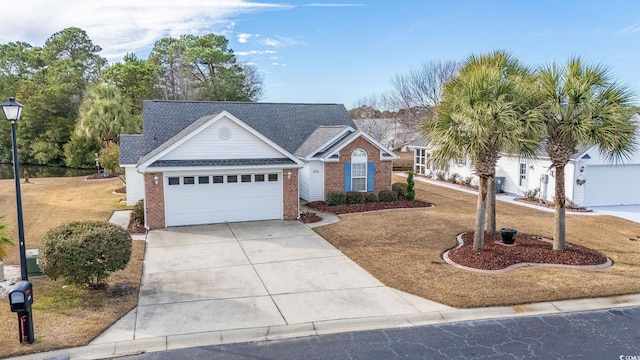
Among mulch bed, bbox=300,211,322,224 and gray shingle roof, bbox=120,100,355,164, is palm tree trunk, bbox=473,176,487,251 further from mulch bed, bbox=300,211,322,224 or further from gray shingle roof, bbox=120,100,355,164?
gray shingle roof, bbox=120,100,355,164

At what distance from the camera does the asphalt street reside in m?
6.98

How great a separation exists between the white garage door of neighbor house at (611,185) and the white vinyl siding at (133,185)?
21.8 meters

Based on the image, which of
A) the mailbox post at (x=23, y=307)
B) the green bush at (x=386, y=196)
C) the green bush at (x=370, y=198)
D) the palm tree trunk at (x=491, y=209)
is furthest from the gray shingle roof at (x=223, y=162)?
the mailbox post at (x=23, y=307)

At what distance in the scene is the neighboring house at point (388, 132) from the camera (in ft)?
167

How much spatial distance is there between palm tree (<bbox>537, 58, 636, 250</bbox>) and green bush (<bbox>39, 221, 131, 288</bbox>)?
452 inches

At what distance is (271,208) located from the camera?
58.6 ft

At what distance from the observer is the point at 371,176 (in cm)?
2202

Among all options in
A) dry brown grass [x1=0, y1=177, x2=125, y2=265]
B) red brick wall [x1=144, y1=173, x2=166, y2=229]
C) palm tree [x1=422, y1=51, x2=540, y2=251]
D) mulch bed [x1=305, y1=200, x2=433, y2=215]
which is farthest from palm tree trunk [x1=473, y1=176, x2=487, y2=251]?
dry brown grass [x1=0, y1=177, x2=125, y2=265]

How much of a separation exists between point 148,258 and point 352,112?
50267 millimetres

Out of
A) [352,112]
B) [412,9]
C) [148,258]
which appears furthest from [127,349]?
[352,112]

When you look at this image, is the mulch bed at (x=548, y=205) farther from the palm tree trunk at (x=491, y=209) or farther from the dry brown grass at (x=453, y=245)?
the palm tree trunk at (x=491, y=209)

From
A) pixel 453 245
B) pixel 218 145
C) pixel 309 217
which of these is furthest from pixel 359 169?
pixel 453 245

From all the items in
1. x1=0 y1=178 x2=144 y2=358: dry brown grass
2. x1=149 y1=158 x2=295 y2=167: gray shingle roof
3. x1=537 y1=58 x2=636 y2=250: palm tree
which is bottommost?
x1=0 y1=178 x2=144 y2=358: dry brown grass

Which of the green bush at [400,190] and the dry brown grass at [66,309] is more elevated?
the green bush at [400,190]
